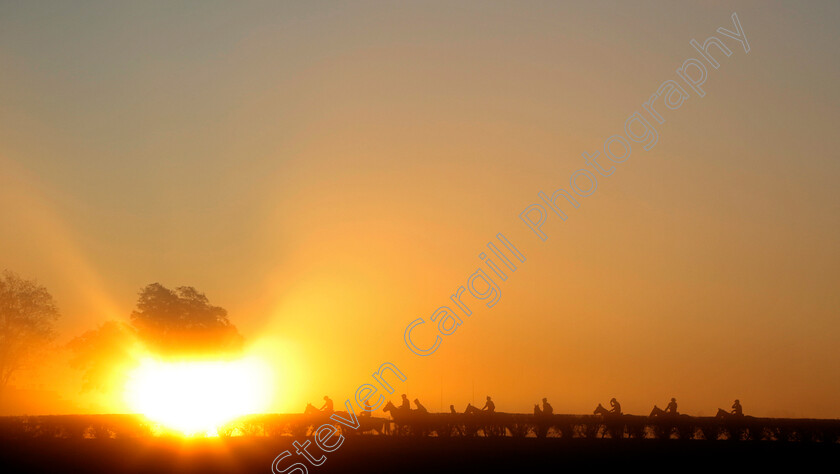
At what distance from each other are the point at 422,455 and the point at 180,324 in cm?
4602

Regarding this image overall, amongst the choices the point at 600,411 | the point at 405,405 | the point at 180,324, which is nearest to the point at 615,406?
the point at 600,411

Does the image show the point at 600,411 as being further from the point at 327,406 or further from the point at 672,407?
the point at 327,406

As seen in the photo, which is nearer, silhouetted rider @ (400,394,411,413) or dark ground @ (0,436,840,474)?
dark ground @ (0,436,840,474)

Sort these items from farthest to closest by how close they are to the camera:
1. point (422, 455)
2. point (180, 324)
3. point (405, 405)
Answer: point (180, 324) → point (405, 405) → point (422, 455)

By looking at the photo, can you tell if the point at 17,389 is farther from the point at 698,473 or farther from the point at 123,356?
the point at 698,473

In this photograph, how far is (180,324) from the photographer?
235ft

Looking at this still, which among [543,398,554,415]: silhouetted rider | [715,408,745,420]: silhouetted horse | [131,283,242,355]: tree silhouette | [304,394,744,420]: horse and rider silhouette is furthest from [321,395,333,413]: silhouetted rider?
[131,283,242,355]: tree silhouette

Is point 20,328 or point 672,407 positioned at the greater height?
point 20,328

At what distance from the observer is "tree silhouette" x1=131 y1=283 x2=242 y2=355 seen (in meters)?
70.8

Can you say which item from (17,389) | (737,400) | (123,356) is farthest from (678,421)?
(17,389)

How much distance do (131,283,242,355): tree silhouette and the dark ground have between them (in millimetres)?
36436

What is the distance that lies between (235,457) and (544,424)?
16146 mm

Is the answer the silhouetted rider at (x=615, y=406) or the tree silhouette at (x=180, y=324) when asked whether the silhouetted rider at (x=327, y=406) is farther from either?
the tree silhouette at (x=180, y=324)

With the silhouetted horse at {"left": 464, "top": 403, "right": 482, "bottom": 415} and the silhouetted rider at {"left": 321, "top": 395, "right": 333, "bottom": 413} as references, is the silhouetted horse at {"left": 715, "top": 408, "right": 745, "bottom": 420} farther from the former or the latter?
the silhouetted rider at {"left": 321, "top": 395, "right": 333, "bottom": 413}
